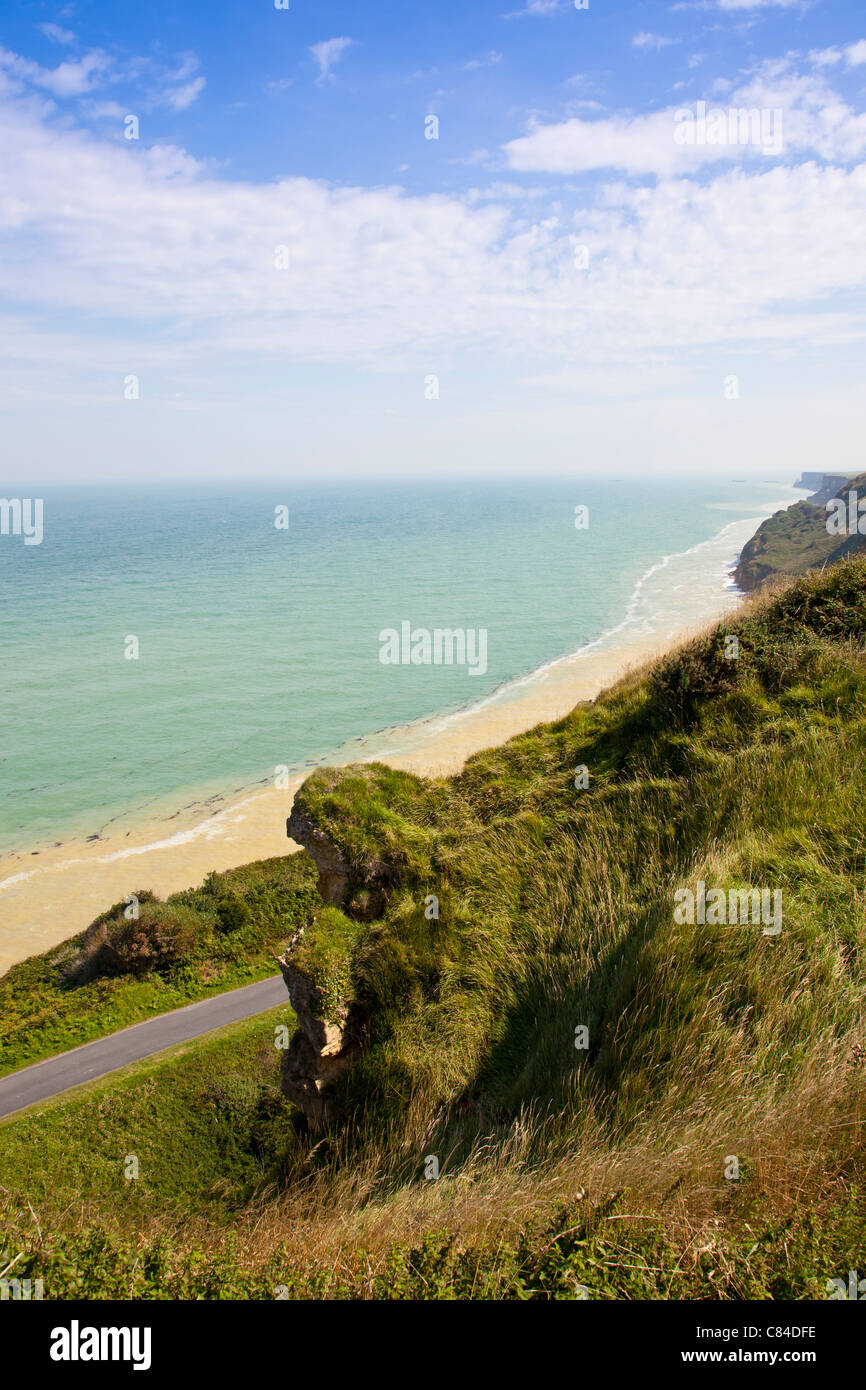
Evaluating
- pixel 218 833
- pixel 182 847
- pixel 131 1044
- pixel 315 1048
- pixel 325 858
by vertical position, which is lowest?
pixel 131 1044

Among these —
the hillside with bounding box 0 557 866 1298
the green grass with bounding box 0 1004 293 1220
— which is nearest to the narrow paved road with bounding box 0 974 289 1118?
the green grass with bounding box 0 1004 293 1220

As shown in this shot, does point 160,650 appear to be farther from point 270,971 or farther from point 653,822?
point 653,822

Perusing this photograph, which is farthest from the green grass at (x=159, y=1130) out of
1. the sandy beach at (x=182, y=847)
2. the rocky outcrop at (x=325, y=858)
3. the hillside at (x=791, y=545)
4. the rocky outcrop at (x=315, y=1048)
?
the hillside at (x=791, y=545)

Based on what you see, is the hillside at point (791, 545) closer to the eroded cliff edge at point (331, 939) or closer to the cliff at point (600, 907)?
the cliff at point (600, 907)

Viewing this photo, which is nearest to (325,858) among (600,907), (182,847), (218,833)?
(600,907)

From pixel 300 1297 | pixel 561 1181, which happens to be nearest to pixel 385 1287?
pixel 300 1297

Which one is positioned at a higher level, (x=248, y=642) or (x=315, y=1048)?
(x=248, y=642)

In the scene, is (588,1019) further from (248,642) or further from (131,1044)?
(248,642)
